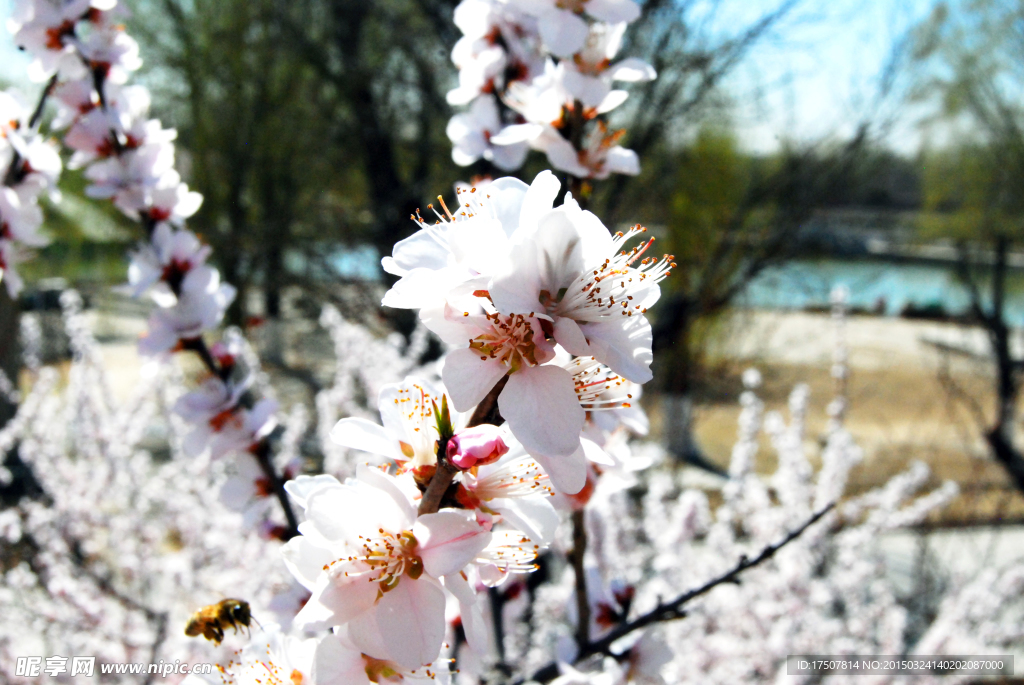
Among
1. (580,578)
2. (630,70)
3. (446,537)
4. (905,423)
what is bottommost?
(905,423)

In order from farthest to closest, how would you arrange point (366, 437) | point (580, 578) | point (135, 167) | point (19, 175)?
point (135, 167)
point (19, 175)
point (580, 578)
point (366, 437)

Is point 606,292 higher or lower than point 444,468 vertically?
higher

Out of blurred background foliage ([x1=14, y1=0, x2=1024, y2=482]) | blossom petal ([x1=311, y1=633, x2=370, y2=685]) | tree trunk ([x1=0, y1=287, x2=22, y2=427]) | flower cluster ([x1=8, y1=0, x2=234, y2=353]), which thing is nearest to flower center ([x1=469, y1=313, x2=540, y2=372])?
blossom petal ([x1=311, y1=633, x2=370, y2=685])

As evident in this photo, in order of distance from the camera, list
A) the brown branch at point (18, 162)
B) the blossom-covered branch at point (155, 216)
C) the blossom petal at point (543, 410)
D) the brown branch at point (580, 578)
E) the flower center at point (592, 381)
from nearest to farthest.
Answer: the blossom petal at point (543, 410)
the flower center at point (592, 381)
the brown branch at point (580, 578)
the brown branch at point (18, 162)
the blossom-covered branch at point (155, 216)

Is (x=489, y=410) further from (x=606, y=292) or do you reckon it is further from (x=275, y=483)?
(x=275, y=483)

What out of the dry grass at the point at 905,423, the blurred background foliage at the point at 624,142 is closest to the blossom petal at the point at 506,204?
the blurred background foliage at the point at 624,142

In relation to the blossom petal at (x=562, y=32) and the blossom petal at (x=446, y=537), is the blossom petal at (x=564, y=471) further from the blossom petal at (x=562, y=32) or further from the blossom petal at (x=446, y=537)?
the blossom petal at (x=562, y=32)

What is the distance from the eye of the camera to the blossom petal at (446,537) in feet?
1.68

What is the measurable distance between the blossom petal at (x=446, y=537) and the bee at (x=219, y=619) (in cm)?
37

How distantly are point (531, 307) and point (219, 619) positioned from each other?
0.56 metres

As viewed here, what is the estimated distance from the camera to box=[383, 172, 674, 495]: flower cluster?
0.48m

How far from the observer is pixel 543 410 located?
0.49 meters

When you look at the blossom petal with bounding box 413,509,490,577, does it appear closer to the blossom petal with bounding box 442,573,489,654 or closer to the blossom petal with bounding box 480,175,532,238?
the blossom petal with bounding box 442,573,489,654

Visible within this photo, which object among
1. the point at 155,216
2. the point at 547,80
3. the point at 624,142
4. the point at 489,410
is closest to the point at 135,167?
the point at 155,216
